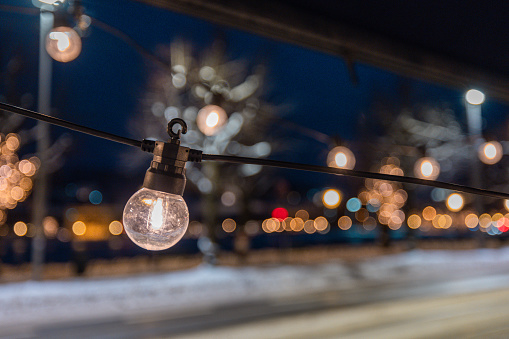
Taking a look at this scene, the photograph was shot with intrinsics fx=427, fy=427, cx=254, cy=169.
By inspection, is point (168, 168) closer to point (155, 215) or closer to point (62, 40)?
point (155, 215)

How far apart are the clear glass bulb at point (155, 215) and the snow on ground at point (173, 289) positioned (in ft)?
29.9

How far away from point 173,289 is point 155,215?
1216cm

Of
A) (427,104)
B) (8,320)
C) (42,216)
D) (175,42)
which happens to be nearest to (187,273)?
(42,216)

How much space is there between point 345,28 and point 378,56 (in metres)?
0.35

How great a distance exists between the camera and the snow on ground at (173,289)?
10055 millimetres

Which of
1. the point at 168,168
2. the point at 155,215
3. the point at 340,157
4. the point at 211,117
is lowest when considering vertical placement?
the point at 155,215

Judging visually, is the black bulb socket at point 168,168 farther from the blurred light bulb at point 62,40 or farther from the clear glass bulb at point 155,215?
the blurred light bulb at point 62,40

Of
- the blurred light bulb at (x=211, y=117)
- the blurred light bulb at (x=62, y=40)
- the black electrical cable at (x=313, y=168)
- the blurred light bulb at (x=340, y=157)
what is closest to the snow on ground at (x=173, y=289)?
the blurred light bulb at (x=340, y=157)

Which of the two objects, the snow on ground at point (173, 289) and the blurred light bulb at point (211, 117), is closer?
the blurred light bulb at point (211, 117)

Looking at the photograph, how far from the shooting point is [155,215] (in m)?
1.39

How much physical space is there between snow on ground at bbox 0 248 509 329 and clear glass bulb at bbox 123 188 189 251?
9.10 meters

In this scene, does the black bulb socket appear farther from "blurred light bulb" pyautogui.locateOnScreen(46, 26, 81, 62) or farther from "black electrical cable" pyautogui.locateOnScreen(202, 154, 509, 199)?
"blurred light bulb" pyautogui.locateOnScreen(46, 26, 81, 62)

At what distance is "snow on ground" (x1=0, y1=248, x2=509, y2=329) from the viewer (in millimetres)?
10055

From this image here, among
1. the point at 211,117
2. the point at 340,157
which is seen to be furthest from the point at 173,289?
the point at 211,117
